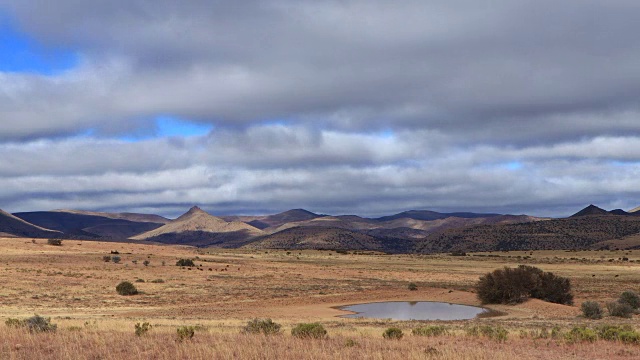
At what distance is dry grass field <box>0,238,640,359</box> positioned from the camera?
46.0 ft

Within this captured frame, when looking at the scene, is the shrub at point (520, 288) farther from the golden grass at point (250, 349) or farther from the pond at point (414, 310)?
the golden grass at point (250, 349)

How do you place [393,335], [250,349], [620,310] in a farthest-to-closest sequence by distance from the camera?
[620,310] → [393,335] → [250,349]

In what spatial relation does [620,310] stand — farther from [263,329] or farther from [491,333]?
[263,329]

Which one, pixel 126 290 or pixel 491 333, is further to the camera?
pixel 126 290

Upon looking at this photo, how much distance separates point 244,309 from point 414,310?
37.7 ft

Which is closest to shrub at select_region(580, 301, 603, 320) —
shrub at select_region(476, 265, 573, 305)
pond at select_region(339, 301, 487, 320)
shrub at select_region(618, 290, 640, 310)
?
shrub at select_region(618, 290, 640, 310)

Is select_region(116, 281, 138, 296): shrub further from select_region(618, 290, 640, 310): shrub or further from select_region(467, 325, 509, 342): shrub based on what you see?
select_region(618, 290, 640, 310): shrub

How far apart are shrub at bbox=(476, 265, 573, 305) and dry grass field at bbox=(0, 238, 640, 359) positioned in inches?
62.1

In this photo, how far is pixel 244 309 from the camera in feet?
128

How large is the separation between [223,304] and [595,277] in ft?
155

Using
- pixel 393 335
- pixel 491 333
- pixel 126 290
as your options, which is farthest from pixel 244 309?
pixel 491 333

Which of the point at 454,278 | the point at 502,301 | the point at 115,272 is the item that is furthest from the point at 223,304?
the point at 454,278

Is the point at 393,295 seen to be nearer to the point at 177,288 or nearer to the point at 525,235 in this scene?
the point at 177,288

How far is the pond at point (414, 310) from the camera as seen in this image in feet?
120
